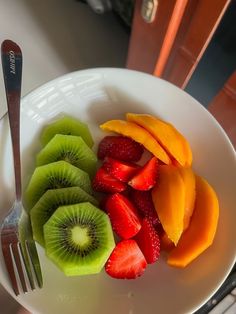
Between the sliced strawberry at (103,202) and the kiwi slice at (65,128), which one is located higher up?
the kiwi slice at (65,128)

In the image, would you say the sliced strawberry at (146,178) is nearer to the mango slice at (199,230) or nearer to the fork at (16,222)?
the mango slice at (199,230)

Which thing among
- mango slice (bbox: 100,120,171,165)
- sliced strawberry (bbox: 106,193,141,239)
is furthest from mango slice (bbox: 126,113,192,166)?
sliced strawberry (bbox: 106,193,141,239)

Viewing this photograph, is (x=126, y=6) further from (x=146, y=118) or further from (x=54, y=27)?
(x=146, y=118)

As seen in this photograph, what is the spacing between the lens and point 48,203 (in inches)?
26.5

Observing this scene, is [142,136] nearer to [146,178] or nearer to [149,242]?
[146,178]

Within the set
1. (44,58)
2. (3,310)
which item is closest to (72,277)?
(3,310)

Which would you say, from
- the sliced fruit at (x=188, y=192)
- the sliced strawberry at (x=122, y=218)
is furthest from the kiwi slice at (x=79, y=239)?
the sliced fruit at (x=188, y=192)

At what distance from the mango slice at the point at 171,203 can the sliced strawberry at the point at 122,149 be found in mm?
72

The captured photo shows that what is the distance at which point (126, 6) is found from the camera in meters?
1.09

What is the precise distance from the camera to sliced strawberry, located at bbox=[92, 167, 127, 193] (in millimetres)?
697

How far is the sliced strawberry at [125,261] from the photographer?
674 millimetres

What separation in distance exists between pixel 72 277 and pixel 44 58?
659 mm

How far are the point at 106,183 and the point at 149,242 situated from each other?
0.12m

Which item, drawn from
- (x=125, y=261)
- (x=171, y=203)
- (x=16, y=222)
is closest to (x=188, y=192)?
(x=171, y=203)
